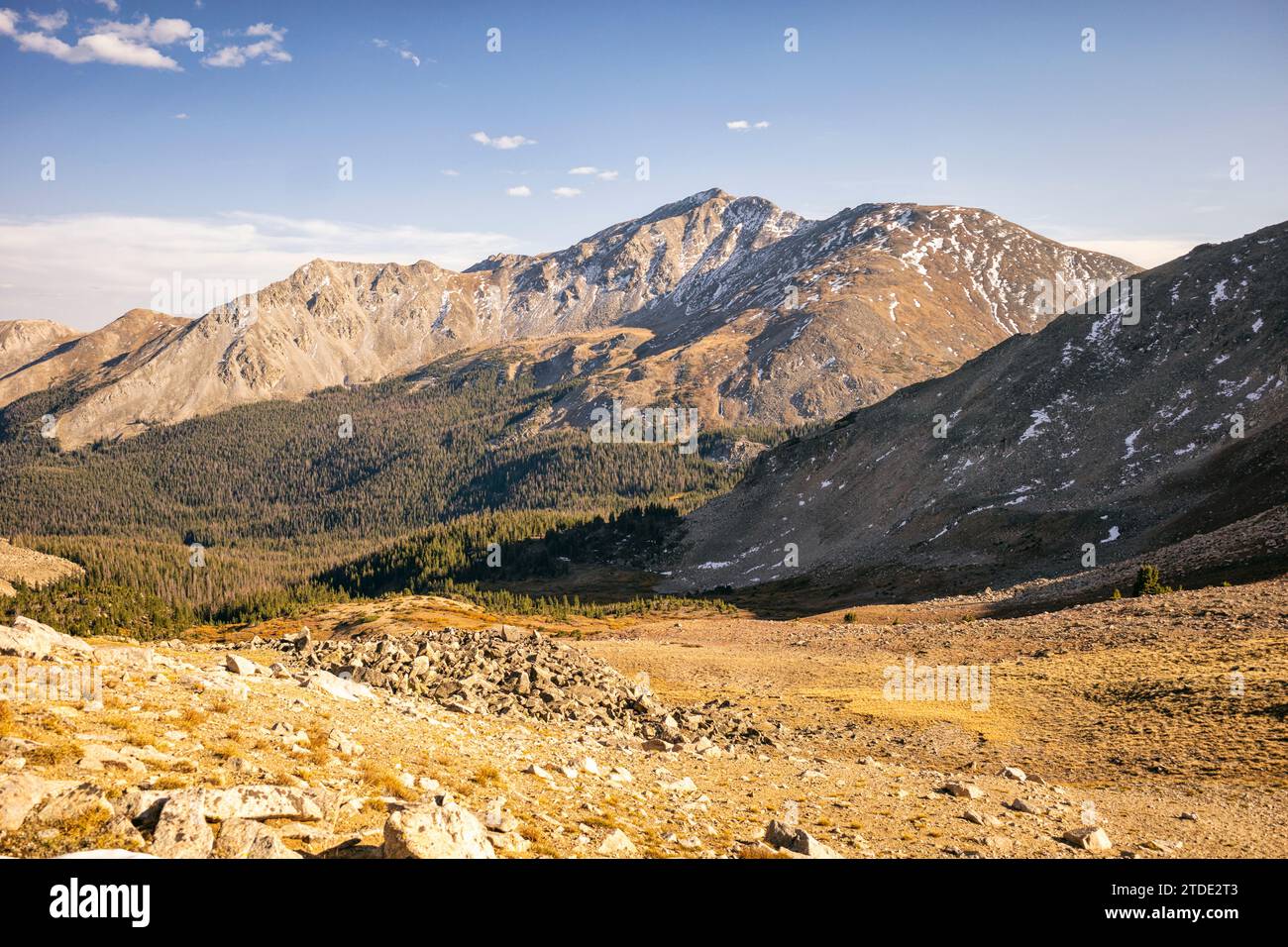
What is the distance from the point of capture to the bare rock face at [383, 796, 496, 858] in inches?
461

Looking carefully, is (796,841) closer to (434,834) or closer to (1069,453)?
(434,834)

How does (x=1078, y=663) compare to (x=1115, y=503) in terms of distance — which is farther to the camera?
(x=1115, y=503)

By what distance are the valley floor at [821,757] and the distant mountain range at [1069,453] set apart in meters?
28.7

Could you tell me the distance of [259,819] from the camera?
13430 millimetres

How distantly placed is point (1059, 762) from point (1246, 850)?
10.9 metres

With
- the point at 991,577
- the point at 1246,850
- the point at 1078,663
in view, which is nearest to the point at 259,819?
the point at 1246,850

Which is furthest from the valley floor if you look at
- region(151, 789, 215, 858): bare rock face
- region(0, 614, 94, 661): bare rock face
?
region(0, 614, 94, 661): bare rock face

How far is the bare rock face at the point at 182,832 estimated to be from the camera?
11.5 meters

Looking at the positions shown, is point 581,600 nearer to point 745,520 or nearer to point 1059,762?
point 745,520

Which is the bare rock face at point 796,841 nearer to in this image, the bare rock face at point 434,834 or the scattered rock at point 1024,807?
the bare rock face at point 434,834

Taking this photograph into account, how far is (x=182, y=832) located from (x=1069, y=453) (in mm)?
124475

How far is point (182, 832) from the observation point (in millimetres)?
11812

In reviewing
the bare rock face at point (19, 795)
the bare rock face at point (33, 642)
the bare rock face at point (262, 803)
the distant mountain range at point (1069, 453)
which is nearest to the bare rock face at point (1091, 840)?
the bare rock face at point (262, 803)
